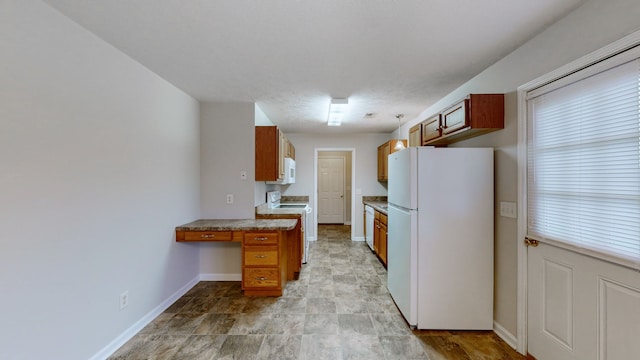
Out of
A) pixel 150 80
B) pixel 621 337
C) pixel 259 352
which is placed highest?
pixel 150 80

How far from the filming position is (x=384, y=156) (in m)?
5.23

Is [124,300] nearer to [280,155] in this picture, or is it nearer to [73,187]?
[73,187]

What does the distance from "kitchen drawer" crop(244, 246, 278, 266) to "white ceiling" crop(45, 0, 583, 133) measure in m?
1.87

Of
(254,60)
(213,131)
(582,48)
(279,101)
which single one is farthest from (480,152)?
(213,131)

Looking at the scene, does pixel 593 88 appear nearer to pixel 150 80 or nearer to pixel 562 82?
pixel 562 82

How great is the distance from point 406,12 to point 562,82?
115 centimetres

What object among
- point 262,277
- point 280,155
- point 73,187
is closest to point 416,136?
point 280,155

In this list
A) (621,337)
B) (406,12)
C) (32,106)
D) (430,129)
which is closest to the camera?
(621,337)

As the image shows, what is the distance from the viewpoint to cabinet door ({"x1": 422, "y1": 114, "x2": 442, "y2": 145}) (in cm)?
282

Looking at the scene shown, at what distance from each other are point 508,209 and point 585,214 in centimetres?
59

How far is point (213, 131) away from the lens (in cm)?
355

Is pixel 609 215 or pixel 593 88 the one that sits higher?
pixel 593 88

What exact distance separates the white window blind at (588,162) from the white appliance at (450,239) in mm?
404

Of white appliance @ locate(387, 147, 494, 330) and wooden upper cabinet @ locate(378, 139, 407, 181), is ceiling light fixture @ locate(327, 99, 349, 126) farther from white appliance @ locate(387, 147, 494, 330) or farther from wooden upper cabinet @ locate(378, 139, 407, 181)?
white appliance @ locate(387, 147, 494, 330)
